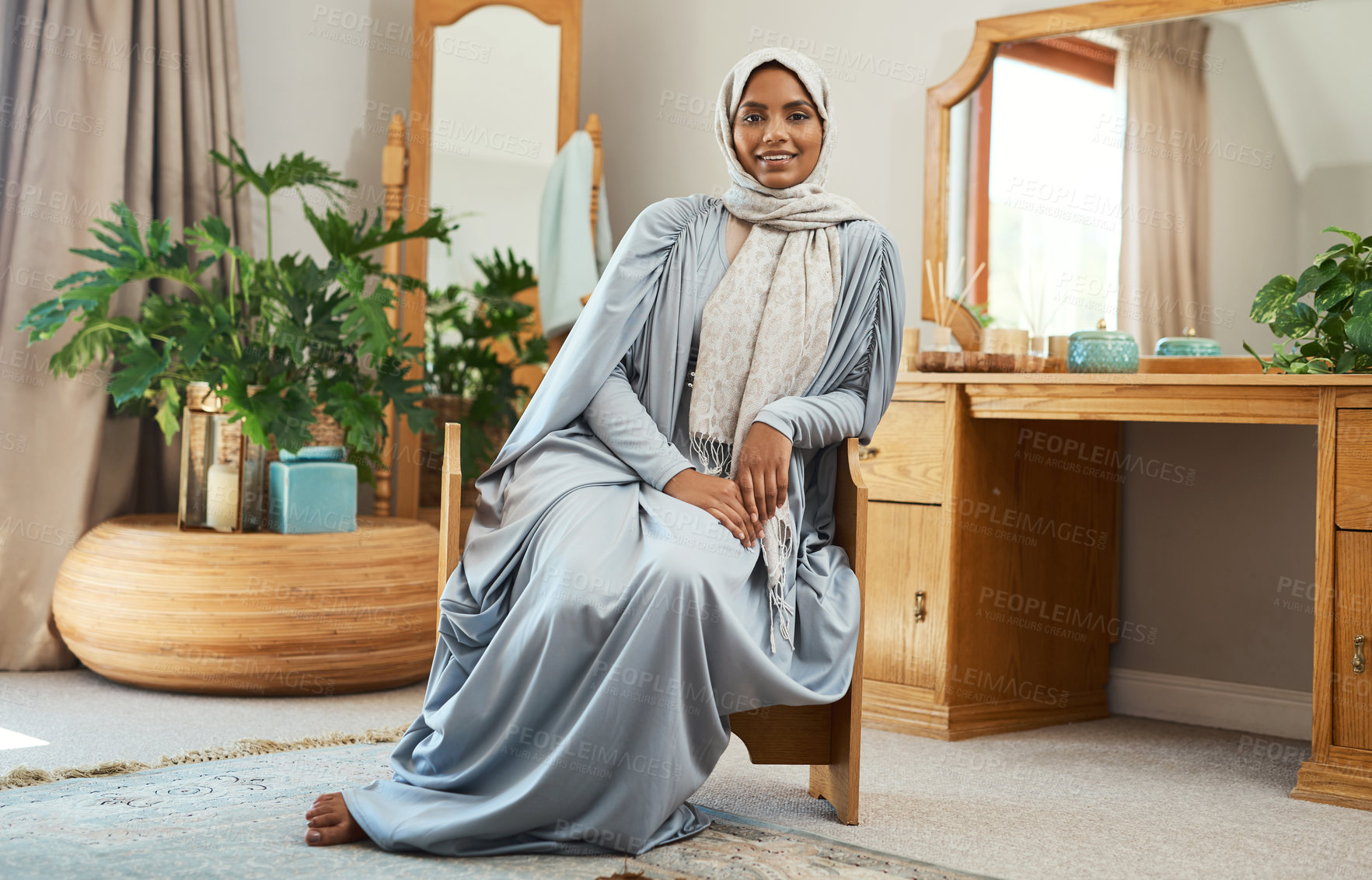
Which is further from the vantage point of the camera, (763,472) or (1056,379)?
(1056,379)

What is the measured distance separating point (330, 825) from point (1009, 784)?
3.98 ft

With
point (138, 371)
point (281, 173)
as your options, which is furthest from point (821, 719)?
point (281, 173)

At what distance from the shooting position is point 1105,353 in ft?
8.30

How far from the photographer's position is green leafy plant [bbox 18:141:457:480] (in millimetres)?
2721

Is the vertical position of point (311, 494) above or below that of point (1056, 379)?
below

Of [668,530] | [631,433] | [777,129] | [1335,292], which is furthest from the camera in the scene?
[1335,292]

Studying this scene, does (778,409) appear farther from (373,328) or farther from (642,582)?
(373,328)

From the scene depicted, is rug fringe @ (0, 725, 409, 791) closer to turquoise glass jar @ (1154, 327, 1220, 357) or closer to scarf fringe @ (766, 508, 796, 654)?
scarf fringe @ (766, 508, 796, 654)

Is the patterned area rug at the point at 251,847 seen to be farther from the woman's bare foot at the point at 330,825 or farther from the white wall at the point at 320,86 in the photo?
the white wall at the point at 320,86

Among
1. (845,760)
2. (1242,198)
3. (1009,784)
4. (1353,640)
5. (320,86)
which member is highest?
(320,86)

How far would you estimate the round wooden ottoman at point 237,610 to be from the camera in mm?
2631

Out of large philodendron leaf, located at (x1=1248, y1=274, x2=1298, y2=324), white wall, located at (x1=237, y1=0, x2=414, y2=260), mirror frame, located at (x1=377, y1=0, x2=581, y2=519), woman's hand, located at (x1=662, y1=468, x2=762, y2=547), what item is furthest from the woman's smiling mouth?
white wall, located at (x1=237, y1=0, x2=414, y2=260)

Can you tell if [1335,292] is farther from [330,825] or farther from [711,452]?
[330,825]

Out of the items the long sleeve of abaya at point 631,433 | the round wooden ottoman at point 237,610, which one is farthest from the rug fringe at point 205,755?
the long sleeve of abaya at point 631,433
